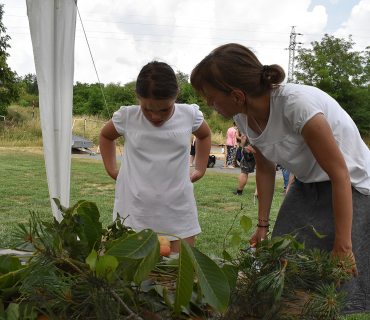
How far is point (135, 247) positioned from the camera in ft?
1.97

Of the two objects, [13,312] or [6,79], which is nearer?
[13,312]

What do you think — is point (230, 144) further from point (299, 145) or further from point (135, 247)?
point (135, 247)

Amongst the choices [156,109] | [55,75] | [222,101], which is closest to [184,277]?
[222,101]

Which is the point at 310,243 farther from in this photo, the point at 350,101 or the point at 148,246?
the point at 350,101

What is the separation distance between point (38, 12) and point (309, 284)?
286cm

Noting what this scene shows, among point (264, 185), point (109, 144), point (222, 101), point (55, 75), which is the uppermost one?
point (55, 75)

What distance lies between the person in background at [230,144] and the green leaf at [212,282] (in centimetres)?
1015

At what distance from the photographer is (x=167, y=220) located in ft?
6.42

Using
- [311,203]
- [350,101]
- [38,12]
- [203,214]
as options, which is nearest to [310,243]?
[311,203]

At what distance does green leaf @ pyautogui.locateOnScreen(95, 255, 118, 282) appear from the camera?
0.59 meters

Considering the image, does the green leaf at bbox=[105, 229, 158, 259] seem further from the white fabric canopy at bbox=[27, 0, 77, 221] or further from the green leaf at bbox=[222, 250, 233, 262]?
the white fabric canopy at bbox=[27, 0, 77, 221]

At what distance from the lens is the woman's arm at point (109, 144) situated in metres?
2.11

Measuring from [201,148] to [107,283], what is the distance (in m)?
1.73

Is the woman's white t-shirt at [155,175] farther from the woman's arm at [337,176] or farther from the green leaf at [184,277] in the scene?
the green leaf at [184,277]
